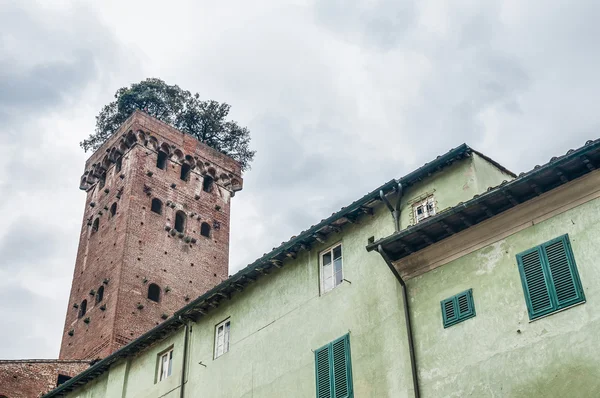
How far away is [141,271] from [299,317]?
23.6 metres

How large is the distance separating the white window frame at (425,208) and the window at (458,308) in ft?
7.63

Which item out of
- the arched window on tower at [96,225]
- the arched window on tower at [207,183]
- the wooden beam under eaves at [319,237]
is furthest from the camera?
the arched window on tower at [207,183]

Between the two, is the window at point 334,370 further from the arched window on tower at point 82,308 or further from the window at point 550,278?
the arched window on tower at point 82,308

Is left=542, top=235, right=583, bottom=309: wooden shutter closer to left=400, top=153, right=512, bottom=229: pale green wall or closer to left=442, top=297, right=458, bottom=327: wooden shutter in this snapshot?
left=442, top=297, right=458, bottom=327: wooden shutter

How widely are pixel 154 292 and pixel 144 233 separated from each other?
322cm

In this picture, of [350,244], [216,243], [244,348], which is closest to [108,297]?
[216,243]

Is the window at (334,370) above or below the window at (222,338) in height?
below

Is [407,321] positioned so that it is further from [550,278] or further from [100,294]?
[100,294]

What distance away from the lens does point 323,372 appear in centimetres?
1705

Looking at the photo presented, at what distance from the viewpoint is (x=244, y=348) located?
782 inches

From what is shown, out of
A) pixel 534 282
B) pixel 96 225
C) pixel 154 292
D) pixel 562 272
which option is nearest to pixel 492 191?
pixel 534 282

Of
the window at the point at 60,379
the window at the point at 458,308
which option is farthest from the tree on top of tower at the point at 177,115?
the window at the point at 458,308

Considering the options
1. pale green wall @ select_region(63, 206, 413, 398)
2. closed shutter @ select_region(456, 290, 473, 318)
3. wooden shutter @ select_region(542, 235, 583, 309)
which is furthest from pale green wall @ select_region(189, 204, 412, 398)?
wooden shutter @ select_region(542, 235, 583, 309)

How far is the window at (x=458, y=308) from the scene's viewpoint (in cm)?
1462
